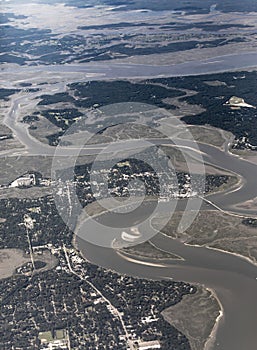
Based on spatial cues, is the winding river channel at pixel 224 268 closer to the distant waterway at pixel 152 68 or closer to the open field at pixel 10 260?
the open field at pixel 10 260

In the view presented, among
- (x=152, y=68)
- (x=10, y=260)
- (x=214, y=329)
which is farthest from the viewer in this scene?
(x=152, y=68)

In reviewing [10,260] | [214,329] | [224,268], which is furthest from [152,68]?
[214,329]

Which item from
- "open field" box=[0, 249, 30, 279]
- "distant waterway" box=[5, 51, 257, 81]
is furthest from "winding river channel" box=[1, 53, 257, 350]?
"distant waterway" box=[5, 51, 257, 81]

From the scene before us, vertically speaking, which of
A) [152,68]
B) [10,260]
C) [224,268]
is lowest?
[10,260]

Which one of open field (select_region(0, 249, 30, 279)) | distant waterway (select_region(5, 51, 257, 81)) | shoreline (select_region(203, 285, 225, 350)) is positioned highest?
distant waterway (select_region(5, 51, 257, 81))

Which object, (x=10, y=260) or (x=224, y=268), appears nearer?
(x=224, y=268)

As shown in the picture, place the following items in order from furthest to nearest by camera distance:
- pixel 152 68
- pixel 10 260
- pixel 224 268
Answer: pixel 152 68 < pixel 10 260 < pixel 224 268

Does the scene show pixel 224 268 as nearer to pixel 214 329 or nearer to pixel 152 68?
pixel 214 329

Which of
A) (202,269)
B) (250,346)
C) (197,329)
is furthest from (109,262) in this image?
(250,346)

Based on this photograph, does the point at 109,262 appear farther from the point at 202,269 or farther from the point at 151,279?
the point at 202,269

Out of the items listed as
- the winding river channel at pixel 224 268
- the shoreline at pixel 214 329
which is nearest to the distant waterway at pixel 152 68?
the winding river channel at pixel 224 268

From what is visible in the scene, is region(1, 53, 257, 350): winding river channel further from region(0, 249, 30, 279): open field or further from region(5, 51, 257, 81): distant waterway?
region(5, 51, 257, 81): distant waterway
